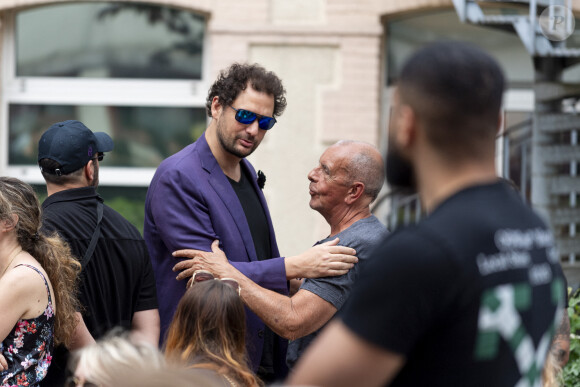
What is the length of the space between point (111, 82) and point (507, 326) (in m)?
6.67

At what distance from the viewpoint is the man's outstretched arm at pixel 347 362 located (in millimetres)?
1539

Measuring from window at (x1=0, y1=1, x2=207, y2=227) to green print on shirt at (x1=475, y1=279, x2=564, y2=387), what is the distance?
6303mm

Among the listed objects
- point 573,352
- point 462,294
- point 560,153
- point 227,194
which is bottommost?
point 573,352

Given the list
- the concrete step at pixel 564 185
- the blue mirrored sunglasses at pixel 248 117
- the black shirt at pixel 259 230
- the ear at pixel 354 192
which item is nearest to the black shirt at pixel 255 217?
the black shirt at pixel 259 230

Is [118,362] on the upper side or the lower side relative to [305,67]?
lower

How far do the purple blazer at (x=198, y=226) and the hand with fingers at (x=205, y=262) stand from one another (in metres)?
0.05

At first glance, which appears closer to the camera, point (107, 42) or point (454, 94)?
point (454, 94)

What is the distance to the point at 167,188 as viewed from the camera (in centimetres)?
368

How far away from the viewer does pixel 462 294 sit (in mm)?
1543

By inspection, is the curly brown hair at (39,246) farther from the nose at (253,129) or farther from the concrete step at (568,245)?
the concrete step at (568,245)

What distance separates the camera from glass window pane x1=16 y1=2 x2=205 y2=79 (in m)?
7.78

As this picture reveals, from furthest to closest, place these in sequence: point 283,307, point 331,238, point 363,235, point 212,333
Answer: point 331,238 < point 363,235 < point 283,307 < point 212,333

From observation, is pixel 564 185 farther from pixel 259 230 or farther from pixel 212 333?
pixel 212 333

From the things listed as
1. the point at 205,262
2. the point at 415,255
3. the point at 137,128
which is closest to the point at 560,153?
the point at 137,128
